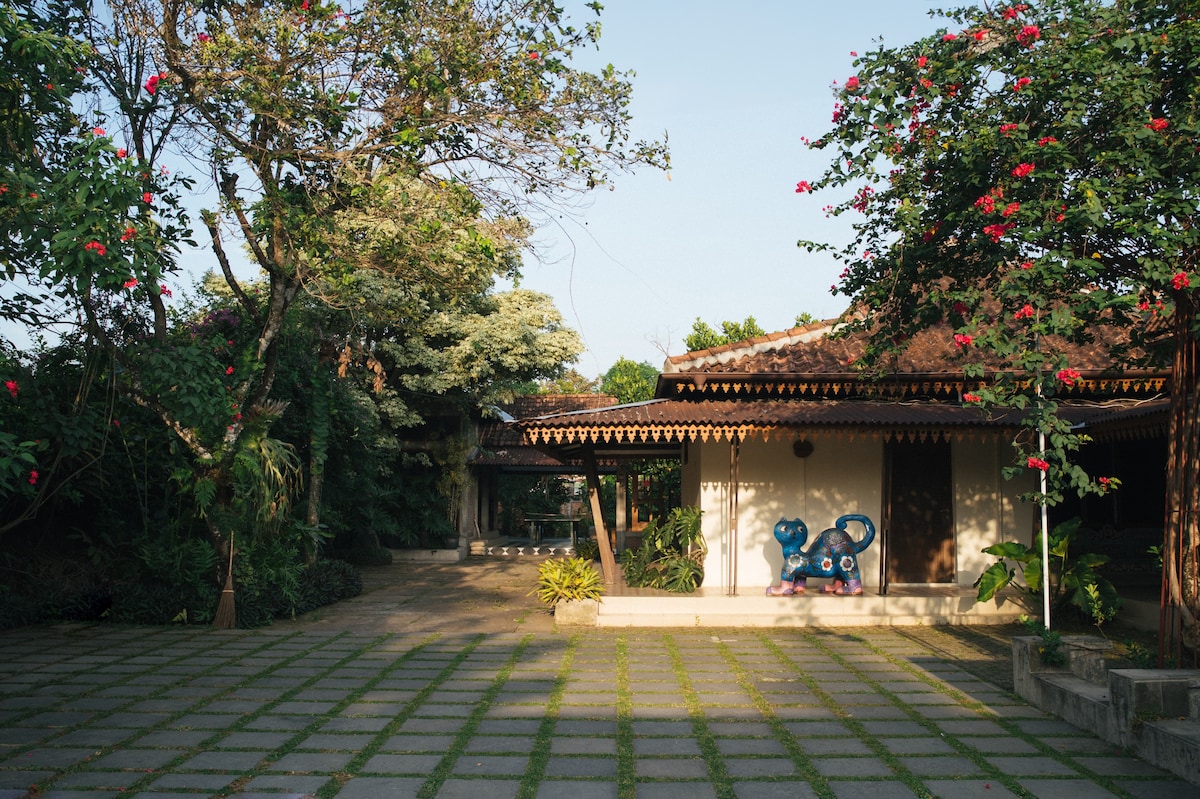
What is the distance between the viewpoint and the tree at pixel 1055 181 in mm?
5555

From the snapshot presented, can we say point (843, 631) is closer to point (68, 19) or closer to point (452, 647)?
point (452, 647)

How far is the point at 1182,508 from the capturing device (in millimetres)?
5918

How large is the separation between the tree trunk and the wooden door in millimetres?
5251

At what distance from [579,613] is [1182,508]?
241 inches

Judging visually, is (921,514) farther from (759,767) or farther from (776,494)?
(759,767)

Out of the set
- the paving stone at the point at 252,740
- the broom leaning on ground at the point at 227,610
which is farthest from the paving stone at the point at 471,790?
the broom leaning on ground at the point at 227,610

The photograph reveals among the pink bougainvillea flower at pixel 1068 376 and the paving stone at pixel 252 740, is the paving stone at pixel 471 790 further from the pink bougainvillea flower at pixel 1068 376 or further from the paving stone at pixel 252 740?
the pink bougainvillea flower at pixel 1068 376

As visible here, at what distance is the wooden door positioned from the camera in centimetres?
1145

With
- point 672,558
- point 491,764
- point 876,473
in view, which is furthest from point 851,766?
point 876,473

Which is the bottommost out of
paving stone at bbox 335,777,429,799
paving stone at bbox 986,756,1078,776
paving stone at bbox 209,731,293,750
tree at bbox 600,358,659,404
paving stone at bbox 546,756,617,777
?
paving stone at bbox 335,777,429,799

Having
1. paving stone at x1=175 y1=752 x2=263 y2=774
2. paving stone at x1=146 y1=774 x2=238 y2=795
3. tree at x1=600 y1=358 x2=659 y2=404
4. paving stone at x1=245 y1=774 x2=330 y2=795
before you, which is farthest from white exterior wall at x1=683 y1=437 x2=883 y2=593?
tree at x1=600 y1=358 x2=659 y2=404

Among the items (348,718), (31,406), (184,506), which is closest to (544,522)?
(184,506)

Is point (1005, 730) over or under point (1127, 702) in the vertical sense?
under

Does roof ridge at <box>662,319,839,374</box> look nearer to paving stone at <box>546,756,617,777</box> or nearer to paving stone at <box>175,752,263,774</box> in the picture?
paving stone at <box>546,756,617,777</box>
